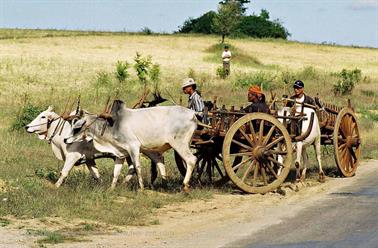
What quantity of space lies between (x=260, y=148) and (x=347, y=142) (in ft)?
10.6

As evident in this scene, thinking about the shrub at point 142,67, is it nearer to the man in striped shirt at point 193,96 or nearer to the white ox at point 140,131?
the man in striped shirt at point 193,96

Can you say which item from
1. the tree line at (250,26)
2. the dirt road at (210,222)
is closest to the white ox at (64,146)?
the dirt road at (210,222)

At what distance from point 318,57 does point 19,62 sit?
2543 cm

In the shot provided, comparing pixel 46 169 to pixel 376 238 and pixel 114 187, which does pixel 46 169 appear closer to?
pixel 114 187

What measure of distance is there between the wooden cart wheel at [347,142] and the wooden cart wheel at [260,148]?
2209 millimetres

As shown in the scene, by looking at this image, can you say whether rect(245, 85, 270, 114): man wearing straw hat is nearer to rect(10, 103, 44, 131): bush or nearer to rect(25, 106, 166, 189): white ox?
rect(25, 106, 166, 189): white ox

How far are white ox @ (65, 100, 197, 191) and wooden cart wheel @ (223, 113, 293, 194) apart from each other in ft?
2.32

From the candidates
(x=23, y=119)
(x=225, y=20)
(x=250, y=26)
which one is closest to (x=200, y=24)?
(x=250, y=26)

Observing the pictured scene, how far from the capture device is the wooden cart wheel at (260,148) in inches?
529

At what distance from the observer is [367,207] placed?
12414mm

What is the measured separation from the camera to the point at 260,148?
13578 millimetres

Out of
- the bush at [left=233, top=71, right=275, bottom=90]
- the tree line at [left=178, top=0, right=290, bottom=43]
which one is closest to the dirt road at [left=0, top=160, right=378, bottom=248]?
the bush at [left=233, top=71, right=275, bottom=90]

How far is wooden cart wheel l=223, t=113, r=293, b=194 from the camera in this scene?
1345 centimetres

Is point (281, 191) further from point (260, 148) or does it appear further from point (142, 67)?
point (142, 67)
